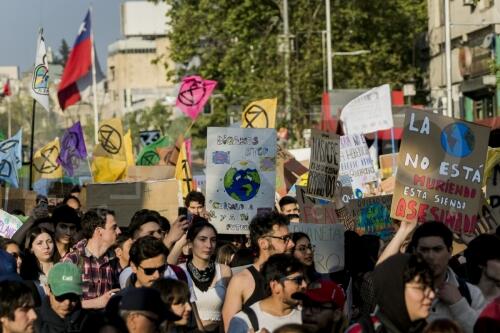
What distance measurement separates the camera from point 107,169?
22.2m

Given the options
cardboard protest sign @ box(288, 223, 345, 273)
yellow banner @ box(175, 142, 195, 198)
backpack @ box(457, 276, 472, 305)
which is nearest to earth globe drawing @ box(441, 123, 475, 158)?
cardboard protest sign @ box(288, 223, 345, 273)

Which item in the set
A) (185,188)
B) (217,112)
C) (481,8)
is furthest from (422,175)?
(217,112)

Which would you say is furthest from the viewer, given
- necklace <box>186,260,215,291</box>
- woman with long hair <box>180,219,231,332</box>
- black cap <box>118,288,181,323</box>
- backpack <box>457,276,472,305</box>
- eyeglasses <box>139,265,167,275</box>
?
necklace <box>186,260,215,291</box>

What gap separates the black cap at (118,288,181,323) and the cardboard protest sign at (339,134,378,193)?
9932 mm

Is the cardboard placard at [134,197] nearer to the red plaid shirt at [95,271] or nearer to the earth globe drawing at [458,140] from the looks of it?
the red plaid shirt at [95,271]

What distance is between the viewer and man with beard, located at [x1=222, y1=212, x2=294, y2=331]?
9.01 meters

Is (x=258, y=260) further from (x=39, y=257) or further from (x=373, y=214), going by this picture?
(x=373, y=214)

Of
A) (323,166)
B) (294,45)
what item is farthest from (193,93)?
(294,45)

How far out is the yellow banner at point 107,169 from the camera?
72.3 feet

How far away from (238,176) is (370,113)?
1105 centimetres

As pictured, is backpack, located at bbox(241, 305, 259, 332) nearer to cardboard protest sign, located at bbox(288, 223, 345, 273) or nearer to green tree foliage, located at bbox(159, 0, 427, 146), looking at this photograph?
cardboard protest sign, located at bbox(288, 223, 345, 273)

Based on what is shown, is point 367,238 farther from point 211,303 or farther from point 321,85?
point 321,85

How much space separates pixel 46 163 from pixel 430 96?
29.8 meters

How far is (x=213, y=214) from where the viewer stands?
1338 centimetres
